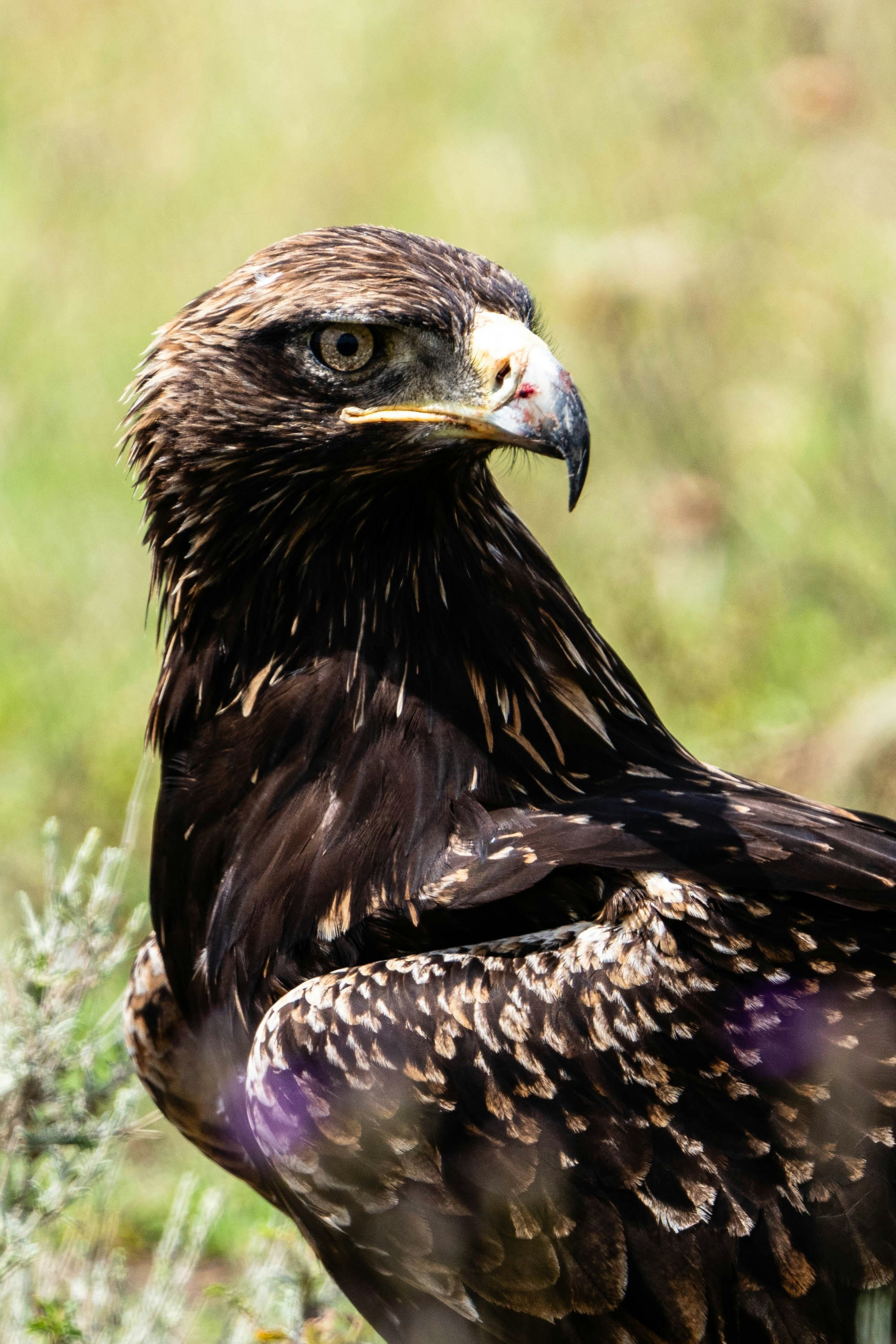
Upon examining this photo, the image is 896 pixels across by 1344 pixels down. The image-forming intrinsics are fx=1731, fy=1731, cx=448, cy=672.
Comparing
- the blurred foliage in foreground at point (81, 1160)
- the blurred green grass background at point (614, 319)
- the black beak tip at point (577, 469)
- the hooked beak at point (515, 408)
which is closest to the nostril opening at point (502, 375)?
the hooked beak at point (515, 408)

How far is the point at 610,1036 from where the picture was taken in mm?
3053


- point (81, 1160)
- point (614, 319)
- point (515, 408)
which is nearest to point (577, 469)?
point (515, 408)

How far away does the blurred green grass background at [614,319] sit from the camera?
22.0 ft

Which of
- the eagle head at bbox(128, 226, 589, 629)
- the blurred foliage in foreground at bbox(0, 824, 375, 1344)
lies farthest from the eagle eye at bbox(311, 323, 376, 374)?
the blurred foliage in foreground at bbox(0, 824, 375, 1344)

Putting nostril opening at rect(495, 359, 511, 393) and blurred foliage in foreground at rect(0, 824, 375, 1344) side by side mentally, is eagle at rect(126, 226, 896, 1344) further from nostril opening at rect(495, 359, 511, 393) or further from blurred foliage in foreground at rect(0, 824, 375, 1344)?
blurred foliage in foreground at rect(0, 824, 375, 1344)

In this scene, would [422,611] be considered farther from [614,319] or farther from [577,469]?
[614,319]

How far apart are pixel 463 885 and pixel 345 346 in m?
1.06

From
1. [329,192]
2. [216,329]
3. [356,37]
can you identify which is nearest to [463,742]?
[216,329]

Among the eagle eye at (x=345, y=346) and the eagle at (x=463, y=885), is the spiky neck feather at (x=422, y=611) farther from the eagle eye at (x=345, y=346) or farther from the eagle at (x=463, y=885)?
the eagle eye at (x=345, y=346)

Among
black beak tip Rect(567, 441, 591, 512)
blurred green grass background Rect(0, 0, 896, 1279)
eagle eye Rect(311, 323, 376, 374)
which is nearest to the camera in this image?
black beak tip Rect(567, 441, 591, 512)

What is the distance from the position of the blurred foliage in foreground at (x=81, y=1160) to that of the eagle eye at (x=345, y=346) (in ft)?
4.38

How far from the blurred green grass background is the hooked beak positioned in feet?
3.97

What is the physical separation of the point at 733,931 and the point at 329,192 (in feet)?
26.0

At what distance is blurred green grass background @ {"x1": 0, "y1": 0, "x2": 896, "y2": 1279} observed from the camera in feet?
22.0
